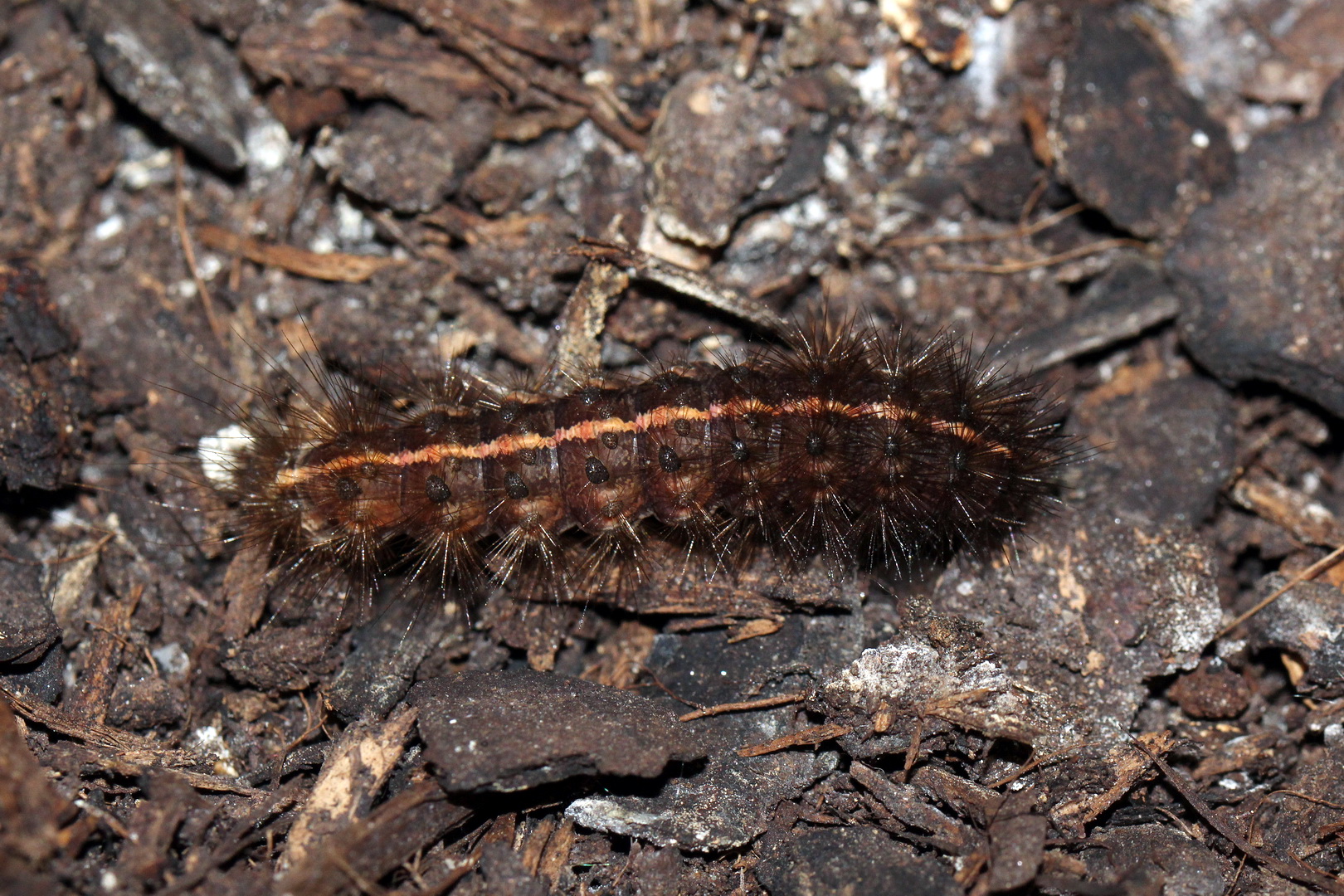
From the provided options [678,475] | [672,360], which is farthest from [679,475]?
[672,360]

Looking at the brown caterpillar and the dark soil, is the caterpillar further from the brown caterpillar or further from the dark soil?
the dark soil

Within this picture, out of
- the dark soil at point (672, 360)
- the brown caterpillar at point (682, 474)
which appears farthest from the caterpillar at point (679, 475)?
the dark soil at point (672, 360)

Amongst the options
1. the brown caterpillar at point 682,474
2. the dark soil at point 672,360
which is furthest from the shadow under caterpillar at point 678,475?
the dark soil at point 672,360

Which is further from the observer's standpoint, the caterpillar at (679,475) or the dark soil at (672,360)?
the caterpillar at (679,475)

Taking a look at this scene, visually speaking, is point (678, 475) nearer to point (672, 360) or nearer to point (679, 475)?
point (679, 475)

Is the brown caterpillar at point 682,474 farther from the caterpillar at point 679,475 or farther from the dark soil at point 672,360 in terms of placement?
the dark soil at point 672,360

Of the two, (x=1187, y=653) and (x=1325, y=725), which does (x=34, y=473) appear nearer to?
(x=1187, y=653)

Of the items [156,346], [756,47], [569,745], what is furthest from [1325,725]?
[156,346]
